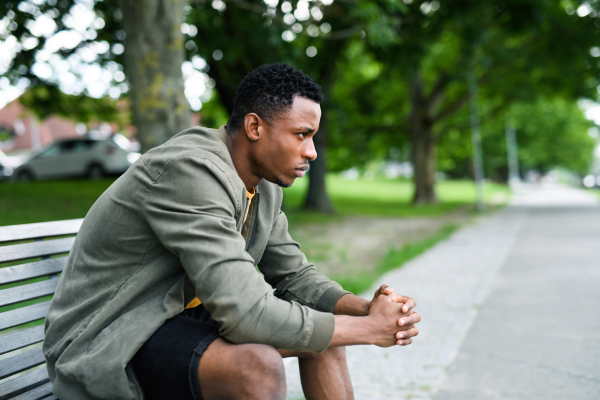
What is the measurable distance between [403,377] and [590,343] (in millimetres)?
1627

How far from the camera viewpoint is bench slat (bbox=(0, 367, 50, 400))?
1980mm

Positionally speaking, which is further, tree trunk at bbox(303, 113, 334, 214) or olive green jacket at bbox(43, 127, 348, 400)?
tree trunk at bbox(303, 113, 334, 214)

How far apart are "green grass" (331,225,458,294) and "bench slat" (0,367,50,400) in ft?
12.5

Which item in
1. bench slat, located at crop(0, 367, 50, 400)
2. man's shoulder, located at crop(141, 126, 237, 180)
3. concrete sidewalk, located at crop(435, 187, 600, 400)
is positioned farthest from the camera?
concrete sidewalk, located at crop(435, 187, 600, 400)

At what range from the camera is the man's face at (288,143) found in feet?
6.40

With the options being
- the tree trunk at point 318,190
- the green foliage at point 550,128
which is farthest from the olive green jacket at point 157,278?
the green foliage at point 550,128

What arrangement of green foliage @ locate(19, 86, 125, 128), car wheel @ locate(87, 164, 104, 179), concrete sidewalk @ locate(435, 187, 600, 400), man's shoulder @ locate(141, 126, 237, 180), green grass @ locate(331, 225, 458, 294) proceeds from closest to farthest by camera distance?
man's shoulder @ locate(141, 126, 237, 180) → concrete sidewalk @ locate(435, 187, 600, 400) → green grass @ locate(331, 225, 458, 294) → green foliage @ locate(19, 86, 125, 128) → car wheel @ locate(87, 164, 104, 179)

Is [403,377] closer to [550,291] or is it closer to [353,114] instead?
[550,291]

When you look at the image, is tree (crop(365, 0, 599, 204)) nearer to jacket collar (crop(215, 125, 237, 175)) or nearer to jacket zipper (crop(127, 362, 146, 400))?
jacket collar (crop(215, 125, 237, 175))

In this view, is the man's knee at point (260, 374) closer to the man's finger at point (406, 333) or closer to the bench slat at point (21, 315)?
the man's finger at point (406, 333)

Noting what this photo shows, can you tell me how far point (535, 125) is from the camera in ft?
131

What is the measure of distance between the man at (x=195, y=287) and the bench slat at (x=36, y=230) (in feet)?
1.52

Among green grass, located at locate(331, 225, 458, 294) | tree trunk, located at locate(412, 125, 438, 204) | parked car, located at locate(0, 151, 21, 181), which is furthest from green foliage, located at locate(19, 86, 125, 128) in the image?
tree trunk, located at locate(412, 125, 438, 204)

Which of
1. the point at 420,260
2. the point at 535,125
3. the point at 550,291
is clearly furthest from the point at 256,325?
the point at 535,125
